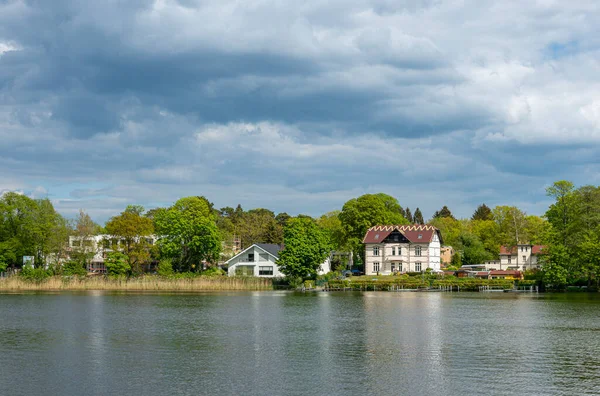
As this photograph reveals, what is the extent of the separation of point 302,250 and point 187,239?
825 inches

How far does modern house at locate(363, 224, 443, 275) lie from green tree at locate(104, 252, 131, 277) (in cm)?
4140

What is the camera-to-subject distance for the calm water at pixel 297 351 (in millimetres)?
26125

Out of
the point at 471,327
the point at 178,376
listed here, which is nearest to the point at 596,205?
the point at 471,327

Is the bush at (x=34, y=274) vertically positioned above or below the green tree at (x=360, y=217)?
below

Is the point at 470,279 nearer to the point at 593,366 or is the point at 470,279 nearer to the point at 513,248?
the point at 513,248

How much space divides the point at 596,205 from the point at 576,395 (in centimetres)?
7191

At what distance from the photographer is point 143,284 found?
308 ft

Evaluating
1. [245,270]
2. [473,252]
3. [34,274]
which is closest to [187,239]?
[245,270]

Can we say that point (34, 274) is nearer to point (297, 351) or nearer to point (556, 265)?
point (297, 351)

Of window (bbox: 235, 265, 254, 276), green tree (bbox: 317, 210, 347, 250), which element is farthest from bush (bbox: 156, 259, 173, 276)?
green tree (bbox: 317, 210, 347, 250)

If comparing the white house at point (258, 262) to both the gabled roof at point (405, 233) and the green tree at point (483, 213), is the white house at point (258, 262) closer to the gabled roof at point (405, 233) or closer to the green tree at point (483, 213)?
the gabled roof at point (405, 233)

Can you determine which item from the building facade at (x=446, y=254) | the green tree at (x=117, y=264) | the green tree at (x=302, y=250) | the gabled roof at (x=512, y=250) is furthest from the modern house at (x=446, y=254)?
the green tree at (x=117, y=264)

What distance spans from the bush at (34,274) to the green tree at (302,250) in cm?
3463

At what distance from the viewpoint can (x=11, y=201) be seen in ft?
343
